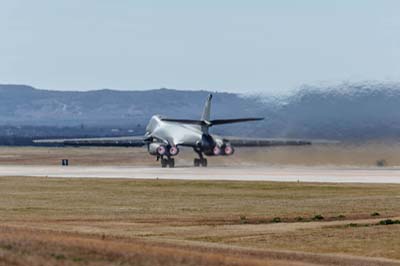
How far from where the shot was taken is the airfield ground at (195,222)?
93.7 ft

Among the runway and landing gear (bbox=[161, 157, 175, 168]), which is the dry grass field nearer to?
the runway

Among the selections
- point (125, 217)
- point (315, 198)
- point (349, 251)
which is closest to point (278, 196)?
point (315, 198)

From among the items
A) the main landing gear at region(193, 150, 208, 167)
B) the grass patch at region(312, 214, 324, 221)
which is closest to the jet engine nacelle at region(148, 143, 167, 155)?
the main landing gear at region(193, 150, 208, 167)

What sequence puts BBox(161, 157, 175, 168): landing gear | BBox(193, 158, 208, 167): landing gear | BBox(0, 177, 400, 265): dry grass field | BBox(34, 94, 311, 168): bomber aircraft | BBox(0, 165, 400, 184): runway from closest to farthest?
BBox(0, 177, 400, 265): dry grass field < BBox(0, 165, 400, 184): runway < BBox(34, 94, 311, 168): bomber aircraft < BBox(161, 157, 175, 168): landing gear < BBox(193, 158, 208, 167): landing gear

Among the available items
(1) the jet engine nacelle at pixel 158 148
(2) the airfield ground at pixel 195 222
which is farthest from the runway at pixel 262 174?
(1) the jet engine nacelle at pixel 158 148

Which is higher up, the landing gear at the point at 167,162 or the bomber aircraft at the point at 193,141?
the bomber aircraft at the point at 193,141

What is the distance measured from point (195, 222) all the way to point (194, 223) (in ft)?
1.44

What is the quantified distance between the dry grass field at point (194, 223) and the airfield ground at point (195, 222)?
0.12ft

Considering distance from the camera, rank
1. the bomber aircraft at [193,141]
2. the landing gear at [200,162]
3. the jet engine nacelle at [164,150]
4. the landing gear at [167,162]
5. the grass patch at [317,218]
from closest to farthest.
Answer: the grass patch at [317,218] → the bomber aircraft at [193,141] → the landing gear at [167,162] → the jet engine nacelle at [164,150] → the landing gear at [200,162]

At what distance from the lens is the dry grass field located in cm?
2850

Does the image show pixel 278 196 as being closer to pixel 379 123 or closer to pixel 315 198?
pixel 315 198

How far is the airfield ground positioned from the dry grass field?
0.12 feet

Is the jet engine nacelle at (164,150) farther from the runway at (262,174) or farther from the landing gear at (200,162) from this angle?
the runway at (262,174)

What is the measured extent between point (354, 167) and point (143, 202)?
40.2 meters
